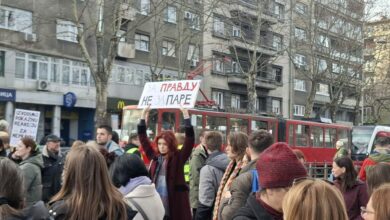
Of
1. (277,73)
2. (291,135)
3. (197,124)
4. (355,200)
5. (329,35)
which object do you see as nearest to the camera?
(355,200)

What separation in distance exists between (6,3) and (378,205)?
92.2ft

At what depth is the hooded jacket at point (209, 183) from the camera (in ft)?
20.0

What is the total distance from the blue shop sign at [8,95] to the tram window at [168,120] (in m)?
12.1

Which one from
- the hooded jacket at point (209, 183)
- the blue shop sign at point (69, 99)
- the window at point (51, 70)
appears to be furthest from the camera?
the blue shop sign at point (69, 99)

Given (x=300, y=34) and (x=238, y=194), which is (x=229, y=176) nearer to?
(x=238, y=194)

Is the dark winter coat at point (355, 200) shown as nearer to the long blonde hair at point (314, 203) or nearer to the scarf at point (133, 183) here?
the scarf at point (133, 183)

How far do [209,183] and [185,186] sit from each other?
28 cm

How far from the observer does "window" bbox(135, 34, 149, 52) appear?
36125 millimetres

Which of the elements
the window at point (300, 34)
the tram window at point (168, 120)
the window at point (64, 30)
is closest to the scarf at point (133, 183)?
the tram window at point (168, 120)

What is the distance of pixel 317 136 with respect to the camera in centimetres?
2803

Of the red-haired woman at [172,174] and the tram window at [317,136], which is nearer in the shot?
the red-haired woman at [172,174]

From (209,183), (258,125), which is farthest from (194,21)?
(209,183)

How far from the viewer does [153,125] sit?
19.6 meters

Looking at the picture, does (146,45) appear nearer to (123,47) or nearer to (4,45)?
(123,47)
